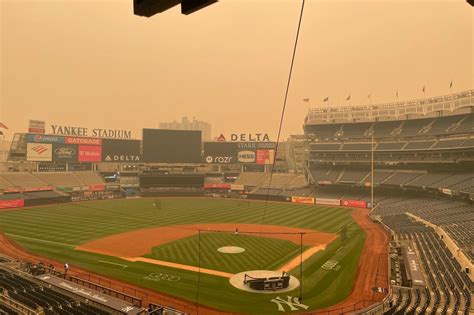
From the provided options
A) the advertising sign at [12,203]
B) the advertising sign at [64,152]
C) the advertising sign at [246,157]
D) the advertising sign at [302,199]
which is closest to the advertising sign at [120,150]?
the advertising sign at [64,152]

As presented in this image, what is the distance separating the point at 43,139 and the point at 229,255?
236 ft

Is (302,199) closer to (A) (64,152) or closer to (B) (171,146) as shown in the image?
(B) (171,146)

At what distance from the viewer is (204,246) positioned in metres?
40.4

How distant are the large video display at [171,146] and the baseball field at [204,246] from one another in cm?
3058

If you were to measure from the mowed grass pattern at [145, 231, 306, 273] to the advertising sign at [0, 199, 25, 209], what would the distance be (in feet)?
151

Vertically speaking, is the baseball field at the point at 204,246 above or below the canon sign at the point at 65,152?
below

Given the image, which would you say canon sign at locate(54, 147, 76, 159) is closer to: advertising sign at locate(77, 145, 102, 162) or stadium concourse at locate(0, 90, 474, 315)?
advertising sign at locate(77, 145, 102, 162)

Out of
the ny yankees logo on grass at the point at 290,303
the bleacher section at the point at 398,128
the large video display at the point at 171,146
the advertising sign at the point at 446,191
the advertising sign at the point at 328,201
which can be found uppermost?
the bleacher section at the point at 398,128

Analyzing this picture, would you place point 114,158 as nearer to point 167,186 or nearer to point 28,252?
point 167,186

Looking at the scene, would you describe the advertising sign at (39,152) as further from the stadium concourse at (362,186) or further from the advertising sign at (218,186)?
the advertising sign at (218,186)

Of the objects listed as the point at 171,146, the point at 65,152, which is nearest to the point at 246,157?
the point at 171,146

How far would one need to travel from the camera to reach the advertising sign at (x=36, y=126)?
306ft

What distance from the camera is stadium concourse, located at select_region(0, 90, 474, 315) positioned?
2511 centimetres

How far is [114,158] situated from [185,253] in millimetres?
67982
